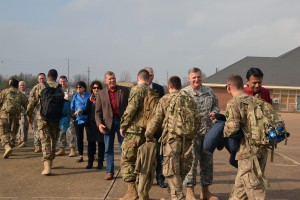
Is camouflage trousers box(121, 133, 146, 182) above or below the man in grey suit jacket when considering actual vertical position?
below

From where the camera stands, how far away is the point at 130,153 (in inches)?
224

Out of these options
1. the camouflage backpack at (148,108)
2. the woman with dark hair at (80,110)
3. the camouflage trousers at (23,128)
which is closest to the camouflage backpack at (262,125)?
the camouflage backpack at (148,108)

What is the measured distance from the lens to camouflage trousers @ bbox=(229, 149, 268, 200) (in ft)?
14.6

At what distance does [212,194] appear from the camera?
607 cm

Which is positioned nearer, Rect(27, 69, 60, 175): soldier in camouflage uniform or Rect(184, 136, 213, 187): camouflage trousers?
Rect(184, 136, 213, 187): camouflage trousers

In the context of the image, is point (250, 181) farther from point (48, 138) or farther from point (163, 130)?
point (48, 138)

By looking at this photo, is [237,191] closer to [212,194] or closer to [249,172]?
[249,172]

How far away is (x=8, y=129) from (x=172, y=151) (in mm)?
5747

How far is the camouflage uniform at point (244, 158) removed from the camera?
4.43m

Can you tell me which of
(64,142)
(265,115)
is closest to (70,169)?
(64,142)

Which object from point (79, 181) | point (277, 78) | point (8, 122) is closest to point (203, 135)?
point (79, 181)

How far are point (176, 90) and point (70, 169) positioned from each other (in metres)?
3.64

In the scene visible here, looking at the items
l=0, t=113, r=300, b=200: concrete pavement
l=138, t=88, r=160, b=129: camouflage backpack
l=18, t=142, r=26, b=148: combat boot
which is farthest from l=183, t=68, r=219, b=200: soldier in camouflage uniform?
l=18, t=142, r=26, b=148: combat boot

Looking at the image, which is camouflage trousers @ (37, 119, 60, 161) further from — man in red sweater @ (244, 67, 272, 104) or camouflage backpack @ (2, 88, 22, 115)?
man in red sweater @ (244, 67, 272, 104)
